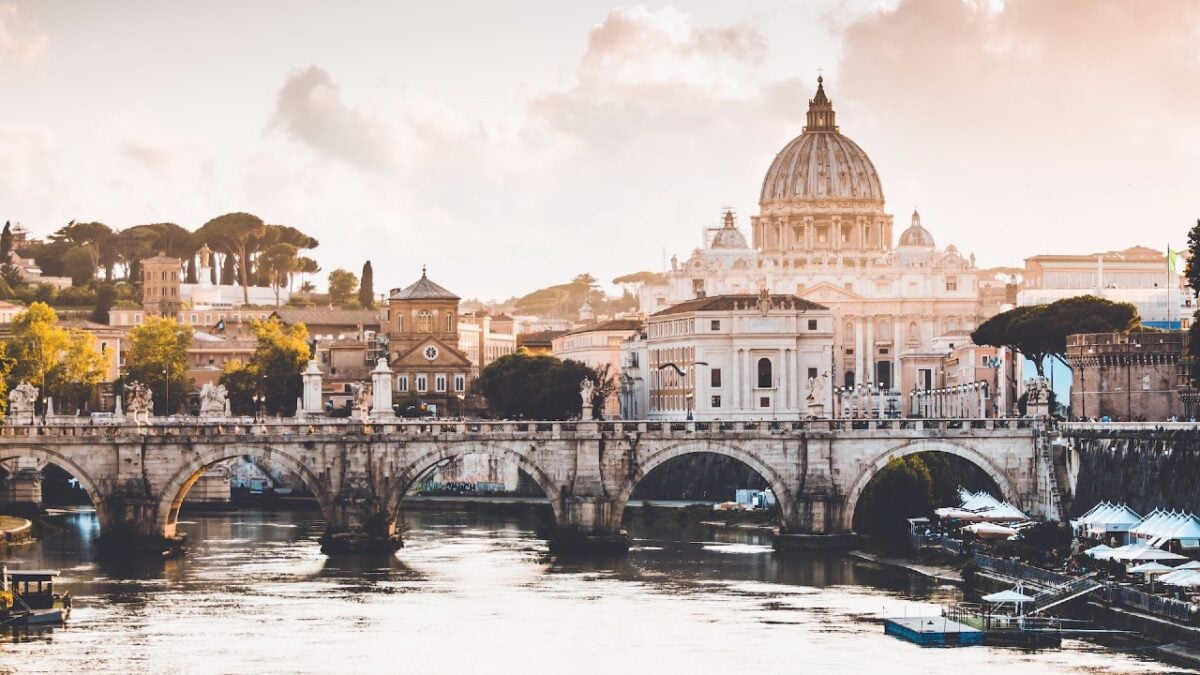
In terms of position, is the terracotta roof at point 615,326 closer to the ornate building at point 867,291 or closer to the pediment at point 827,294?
the ornate building at point 867,291

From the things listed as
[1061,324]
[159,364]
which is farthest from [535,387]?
[1061,324]

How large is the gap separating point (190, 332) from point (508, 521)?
215ft

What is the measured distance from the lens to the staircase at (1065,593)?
6734 cm

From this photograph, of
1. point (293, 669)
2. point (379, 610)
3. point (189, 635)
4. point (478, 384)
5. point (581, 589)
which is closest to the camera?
point (293, 669)

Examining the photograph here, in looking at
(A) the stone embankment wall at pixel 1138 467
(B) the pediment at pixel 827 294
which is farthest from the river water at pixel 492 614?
(B) the pediment at pixel 827 294

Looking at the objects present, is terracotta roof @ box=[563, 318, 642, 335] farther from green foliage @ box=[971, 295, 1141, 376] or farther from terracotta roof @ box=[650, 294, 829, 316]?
green foliage @ box=[971, 295, 1141, 376]

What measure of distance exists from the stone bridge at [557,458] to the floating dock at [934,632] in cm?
1939

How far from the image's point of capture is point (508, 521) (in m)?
107

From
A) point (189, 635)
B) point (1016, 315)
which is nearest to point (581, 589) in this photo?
point (189, 635)

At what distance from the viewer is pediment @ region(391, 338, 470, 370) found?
161m

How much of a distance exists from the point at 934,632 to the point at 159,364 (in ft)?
302

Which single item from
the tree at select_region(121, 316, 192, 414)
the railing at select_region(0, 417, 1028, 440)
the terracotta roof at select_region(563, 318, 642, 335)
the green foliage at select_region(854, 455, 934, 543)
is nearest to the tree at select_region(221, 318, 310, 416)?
the tree at select_region(121, 316, 192, 414)

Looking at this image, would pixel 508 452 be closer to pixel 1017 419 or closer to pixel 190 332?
pixel 1017 419

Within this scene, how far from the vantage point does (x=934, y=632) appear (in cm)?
6525
